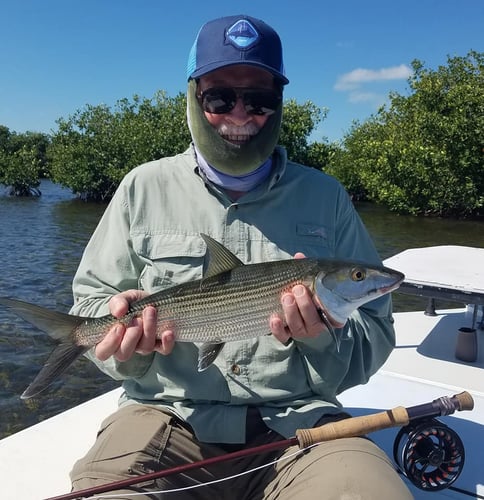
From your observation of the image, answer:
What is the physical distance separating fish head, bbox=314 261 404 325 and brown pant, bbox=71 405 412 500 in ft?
2.03

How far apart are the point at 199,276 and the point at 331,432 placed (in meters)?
1.06

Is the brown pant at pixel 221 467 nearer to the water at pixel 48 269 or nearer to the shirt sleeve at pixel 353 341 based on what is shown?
the shirt sleeve at pixel 353 341

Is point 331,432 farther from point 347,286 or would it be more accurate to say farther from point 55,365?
point 55,365

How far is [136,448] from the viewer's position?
94.7 inches

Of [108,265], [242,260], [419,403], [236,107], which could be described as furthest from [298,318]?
[419,403]

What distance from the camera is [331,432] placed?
2.36 metres

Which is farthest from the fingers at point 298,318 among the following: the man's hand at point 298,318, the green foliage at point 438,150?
the green foliage at point 438,150

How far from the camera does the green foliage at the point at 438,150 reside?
31250 millimetres

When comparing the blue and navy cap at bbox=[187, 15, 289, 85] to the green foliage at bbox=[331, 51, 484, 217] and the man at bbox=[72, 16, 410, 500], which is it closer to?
the man at bbox=[72, 16, 410, 500]

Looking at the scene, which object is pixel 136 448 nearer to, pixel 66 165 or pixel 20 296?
pixel 20 296

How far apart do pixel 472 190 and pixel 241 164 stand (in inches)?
1302

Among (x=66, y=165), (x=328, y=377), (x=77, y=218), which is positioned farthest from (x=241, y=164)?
(x=66, y=165)

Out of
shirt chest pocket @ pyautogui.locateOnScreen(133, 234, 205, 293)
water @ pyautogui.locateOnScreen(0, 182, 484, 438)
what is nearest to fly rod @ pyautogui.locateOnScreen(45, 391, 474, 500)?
shirt chest pocket @ pyautogui.locateOnScreen(133, 234, 205, 293)

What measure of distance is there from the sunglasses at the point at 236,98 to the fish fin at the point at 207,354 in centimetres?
128
